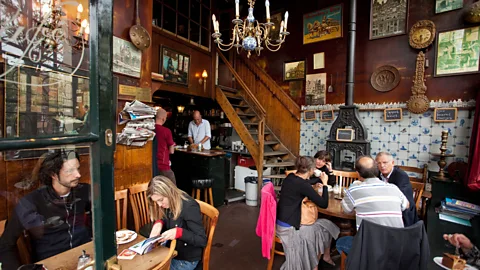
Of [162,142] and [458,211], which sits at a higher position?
[162,142]

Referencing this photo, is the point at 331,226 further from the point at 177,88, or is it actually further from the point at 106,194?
the point at 177,88

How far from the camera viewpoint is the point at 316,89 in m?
5.91

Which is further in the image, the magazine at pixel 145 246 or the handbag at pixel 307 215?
the handbag at pixel 307 215

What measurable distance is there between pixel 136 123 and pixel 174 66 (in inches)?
133

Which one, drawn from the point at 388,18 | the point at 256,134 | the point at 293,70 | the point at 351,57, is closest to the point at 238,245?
the point at 256,134

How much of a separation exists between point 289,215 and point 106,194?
220 centimetres

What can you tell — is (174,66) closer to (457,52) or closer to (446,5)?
(446,5)

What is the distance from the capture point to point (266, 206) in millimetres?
2514

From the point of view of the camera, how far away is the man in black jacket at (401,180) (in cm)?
252

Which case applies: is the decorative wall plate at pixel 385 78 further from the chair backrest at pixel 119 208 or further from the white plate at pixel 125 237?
the white plate at pixel 125 237

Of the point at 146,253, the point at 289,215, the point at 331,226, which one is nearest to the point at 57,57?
the point at 146,253

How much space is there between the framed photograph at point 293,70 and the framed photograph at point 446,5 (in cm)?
267

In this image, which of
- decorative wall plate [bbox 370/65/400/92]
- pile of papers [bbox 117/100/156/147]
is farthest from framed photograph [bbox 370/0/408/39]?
pile of papers [bbox 117/100/156/147]

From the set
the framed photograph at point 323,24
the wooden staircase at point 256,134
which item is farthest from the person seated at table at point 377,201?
the framed photograph at point 323,24
